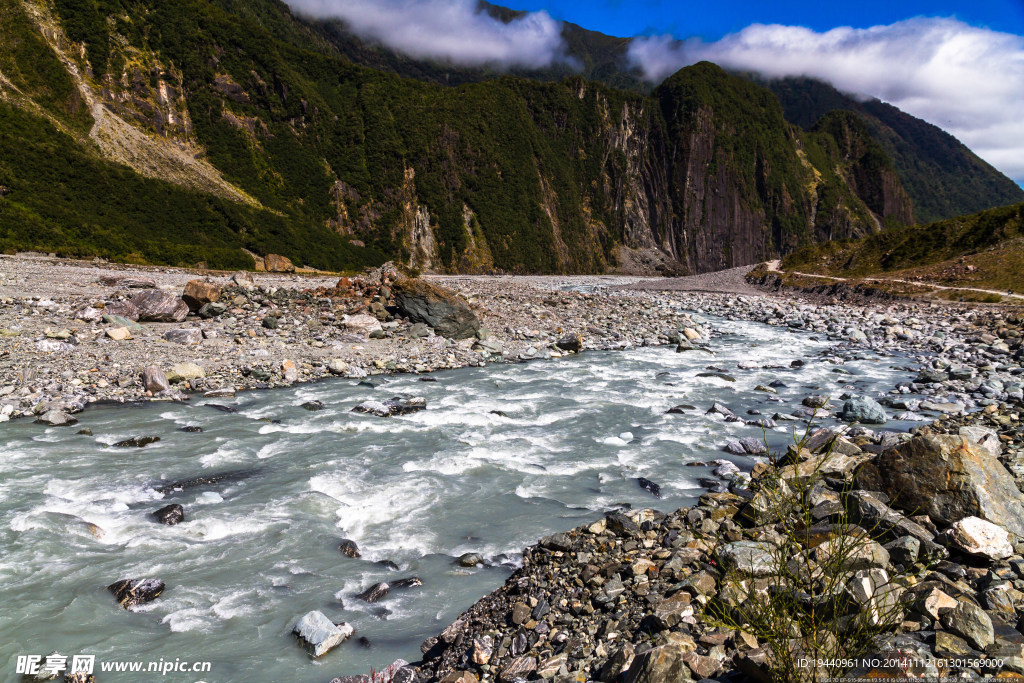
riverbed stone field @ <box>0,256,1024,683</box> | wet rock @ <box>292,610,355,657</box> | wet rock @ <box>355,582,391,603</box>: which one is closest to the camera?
riverbed stone field @ <box>0,256,1024,683</box>

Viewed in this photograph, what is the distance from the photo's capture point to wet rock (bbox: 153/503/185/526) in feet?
21.1

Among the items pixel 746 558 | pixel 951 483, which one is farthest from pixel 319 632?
pixel 951 483

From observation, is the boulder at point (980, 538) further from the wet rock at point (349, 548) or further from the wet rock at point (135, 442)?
the wet rock at point (135, 442)

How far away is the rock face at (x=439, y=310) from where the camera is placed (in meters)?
18.3

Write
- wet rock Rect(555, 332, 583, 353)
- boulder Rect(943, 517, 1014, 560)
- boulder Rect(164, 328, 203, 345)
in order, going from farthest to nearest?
wet rock Rect(555, 332, 583, 353)
boulder Rect(164, 328, 203, 345)
boulder Rect(943, 517, 1014, 560)

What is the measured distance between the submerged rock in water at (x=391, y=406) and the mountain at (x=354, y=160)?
39.7 m

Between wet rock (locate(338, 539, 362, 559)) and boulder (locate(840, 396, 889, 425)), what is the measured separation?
392 inches

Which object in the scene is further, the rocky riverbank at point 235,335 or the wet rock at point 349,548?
the rocky riverbank at point 235,335

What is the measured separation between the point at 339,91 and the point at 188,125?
43839 millimetres

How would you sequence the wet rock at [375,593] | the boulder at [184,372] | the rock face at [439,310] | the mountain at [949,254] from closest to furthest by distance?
the wet rock at [375,593] → the boulder at [184,372] → the rock face at [439,310] → the mountain at [949,254]

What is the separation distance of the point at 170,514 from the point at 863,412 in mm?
12470

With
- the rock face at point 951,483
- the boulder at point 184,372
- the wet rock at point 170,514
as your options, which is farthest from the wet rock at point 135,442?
the rock face at point 951,483

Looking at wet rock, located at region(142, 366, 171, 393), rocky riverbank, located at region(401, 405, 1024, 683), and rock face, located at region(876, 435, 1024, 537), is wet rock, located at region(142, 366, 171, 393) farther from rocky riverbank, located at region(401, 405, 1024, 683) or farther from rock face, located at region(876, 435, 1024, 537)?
rock face, located at region(876, 435, 1024, 537)

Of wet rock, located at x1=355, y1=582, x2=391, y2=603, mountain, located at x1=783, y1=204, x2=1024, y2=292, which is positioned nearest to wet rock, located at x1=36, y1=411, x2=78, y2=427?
wet rock, located at x1=355, y1=582, x2=391, y2=603
